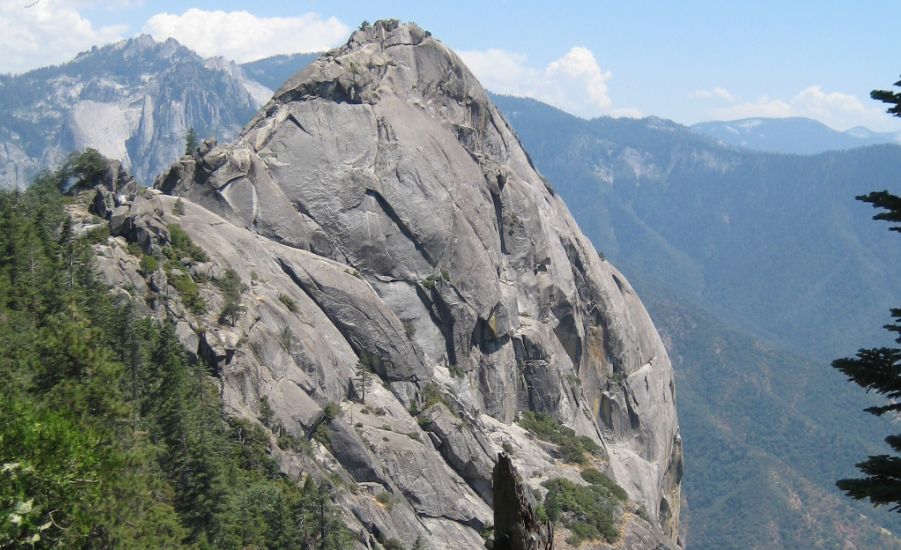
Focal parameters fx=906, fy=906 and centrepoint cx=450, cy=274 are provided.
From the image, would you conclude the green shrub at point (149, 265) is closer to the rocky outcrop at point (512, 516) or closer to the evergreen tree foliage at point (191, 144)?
the evergreen tree foliage at point (191, 144)

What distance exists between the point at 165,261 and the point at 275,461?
17.4 meters

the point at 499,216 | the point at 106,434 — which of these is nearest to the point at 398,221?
the point at 499,216

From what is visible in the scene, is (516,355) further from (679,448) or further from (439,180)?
(679,448)

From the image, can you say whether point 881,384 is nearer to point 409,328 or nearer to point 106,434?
point 106,434

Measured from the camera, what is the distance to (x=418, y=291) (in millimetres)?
91188

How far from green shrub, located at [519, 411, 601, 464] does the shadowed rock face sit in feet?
5.08

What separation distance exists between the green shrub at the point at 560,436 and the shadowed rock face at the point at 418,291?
1.55 meters

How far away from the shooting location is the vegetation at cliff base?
2673 centimetres

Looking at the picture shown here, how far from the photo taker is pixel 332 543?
54.4 m

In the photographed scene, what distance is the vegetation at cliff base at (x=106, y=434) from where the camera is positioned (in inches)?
1053

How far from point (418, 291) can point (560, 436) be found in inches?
881

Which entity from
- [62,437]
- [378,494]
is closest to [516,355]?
[378,494]

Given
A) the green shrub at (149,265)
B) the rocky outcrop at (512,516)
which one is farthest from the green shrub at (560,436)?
the rocky outcrop at (512,516)

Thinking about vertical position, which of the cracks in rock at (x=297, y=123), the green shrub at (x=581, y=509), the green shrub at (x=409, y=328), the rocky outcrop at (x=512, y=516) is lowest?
the green shrub at (x=581, y=509)
